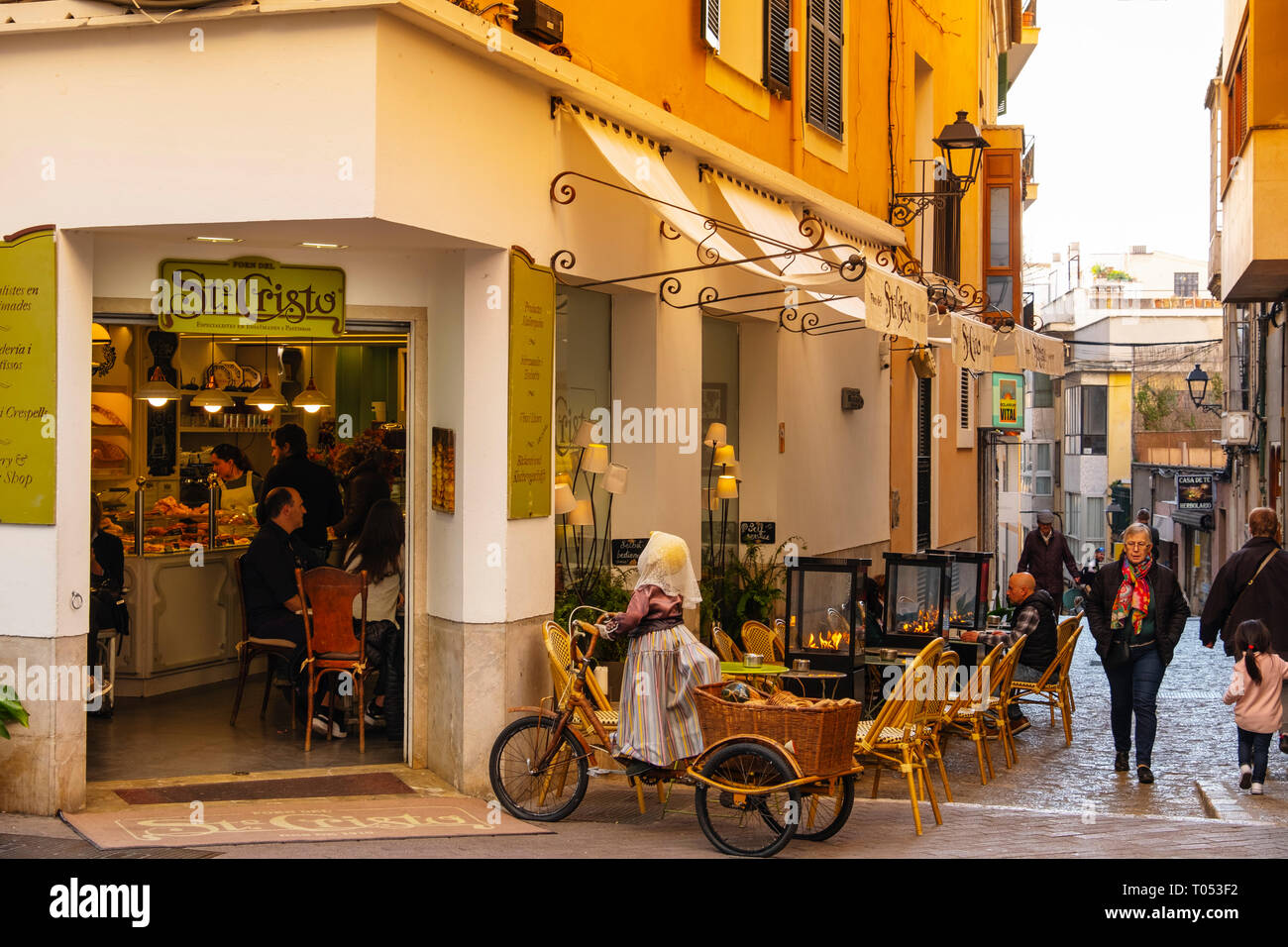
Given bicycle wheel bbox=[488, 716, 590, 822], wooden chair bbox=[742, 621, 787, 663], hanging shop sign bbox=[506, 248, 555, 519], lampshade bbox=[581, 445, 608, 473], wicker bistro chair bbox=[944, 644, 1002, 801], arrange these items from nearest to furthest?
bicycle wheel bbox=[488, 716, 590, 822] < hanging shop sign bbox=[506, 248, 555, 519] < wicker bistro chair bbox=[944, 644, 1002, 801] < lampshade bbox=[581, 445, 608, 473] < wooden chair bbox=[742, 621, 787, 663]

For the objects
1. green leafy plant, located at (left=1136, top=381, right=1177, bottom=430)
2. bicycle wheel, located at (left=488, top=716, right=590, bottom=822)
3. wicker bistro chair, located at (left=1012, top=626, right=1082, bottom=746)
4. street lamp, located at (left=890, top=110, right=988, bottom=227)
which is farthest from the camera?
green leafy plant, located at (left=1136, top=381, right=1177, bottom=430)

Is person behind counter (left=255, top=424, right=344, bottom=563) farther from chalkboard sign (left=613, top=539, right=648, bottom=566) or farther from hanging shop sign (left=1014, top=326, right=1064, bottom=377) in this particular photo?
hanging shop sign (left=1014, top=326, right=1064, bottom=377)

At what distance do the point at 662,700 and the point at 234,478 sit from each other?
6816mm

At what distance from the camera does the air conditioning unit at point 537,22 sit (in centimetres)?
883

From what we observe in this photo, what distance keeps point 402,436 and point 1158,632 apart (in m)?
7.14

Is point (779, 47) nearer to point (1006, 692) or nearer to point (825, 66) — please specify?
point (825, 66)

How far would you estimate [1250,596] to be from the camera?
1059 cm

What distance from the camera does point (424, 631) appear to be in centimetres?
916

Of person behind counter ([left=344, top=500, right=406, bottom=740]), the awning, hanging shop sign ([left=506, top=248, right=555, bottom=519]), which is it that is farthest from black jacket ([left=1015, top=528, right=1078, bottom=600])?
hanging shop sign ([left=506, top=248, right=555, bottom=519])

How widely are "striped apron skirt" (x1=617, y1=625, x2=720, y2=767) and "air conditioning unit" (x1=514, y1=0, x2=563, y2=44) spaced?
3.80 metres

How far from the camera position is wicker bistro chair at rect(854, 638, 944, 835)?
8086 millimetres

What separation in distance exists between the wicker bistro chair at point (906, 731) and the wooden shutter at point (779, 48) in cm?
681

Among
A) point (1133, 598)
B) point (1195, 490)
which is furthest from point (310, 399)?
point (1195, 490)
